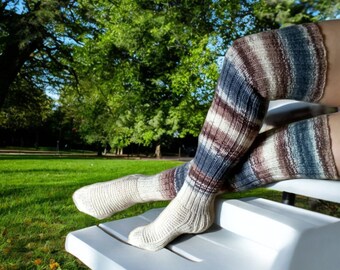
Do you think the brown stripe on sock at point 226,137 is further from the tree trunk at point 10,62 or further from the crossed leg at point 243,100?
the tree trunk at point 10,62

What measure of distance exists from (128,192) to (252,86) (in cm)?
47

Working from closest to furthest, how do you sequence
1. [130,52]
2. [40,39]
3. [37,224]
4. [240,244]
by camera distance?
[240,244], [37,224], [40,39], [130,52]

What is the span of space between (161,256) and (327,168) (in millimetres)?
375

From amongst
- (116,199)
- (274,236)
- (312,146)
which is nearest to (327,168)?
(312,146)

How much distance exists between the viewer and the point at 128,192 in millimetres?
1027

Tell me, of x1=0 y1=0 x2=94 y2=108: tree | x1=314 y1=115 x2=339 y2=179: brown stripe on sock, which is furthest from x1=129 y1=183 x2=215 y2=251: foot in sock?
x1=0 y1=0 x2=94 y2=108: tree

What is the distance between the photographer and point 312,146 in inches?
28.1

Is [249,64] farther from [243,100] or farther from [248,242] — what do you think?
[248,242]

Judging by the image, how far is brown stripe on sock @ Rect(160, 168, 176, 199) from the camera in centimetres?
93

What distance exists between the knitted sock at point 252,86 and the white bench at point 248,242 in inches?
4.0

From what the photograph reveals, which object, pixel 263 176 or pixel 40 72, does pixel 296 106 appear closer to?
pixel 263 176

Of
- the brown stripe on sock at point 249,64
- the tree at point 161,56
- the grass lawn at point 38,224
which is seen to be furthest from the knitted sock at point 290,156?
the tree at point 161,56

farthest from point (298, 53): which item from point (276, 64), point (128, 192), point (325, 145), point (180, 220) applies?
point (128, 192)

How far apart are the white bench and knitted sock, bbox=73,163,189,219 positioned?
0.28 ft
